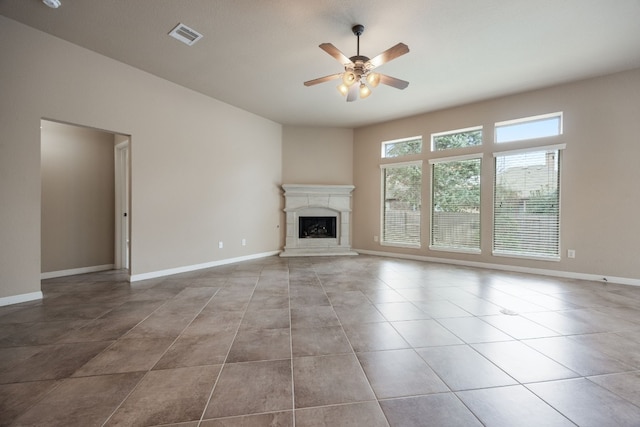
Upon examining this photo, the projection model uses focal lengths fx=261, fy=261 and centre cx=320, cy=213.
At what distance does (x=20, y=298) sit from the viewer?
3100 mm

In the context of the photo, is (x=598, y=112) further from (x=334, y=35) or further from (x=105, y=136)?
(x=105, y=136)

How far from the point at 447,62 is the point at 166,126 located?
456cm

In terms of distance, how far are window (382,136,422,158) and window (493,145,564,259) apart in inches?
65.3

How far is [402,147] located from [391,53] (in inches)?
147

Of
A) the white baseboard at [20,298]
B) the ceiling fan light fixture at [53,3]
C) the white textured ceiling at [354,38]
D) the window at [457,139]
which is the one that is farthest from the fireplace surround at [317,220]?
the ceiling fan light fixture at [53,3]

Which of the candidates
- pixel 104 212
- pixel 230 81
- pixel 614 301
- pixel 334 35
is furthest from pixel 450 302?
pixel 104 212

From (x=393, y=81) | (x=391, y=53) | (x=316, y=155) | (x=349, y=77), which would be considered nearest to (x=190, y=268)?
(x=316, y=155)

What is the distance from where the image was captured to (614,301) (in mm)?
3266

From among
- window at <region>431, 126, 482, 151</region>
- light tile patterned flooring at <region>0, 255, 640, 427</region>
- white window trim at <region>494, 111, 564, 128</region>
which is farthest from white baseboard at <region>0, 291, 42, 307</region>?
white window trim at <region>494, 111, 564, 128</region>

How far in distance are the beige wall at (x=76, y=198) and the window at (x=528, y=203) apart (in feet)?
24.7

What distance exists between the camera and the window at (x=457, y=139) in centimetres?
540

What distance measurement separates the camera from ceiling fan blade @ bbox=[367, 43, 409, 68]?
8.83 ft

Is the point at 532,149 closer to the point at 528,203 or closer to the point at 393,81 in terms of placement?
the point at 528,203

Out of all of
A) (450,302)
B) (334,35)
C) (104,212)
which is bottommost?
(450,302)
